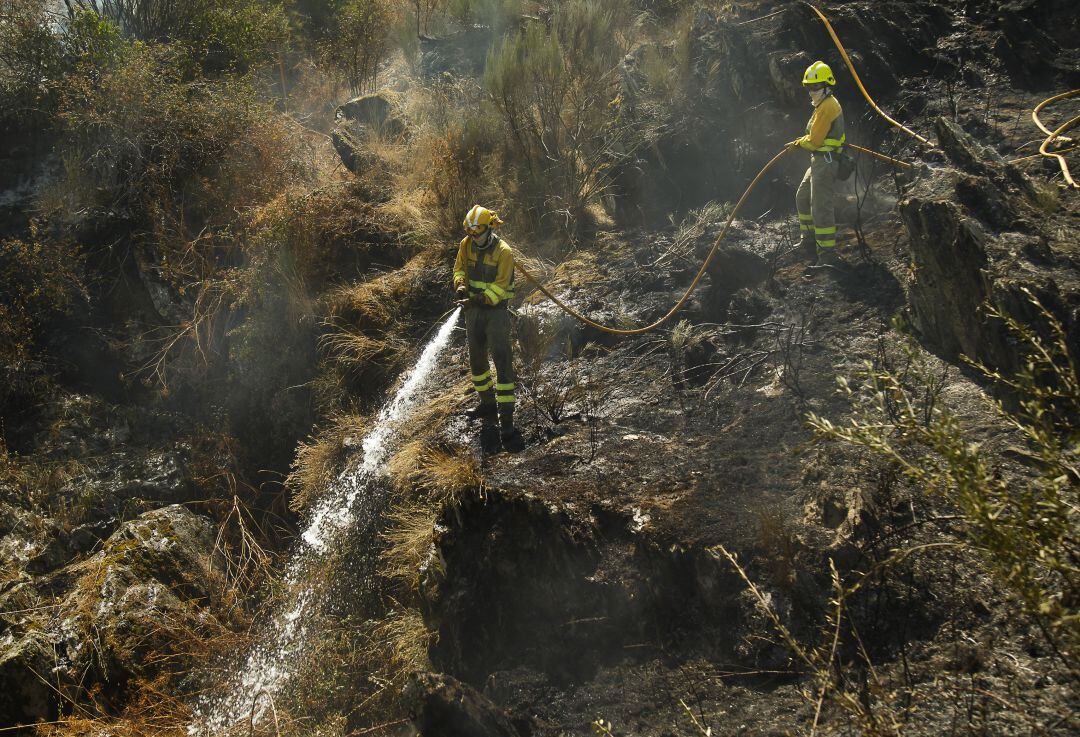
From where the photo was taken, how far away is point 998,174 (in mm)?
6105

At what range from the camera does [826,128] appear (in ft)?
23.9

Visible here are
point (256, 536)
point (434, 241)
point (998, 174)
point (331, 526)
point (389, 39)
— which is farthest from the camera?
point (389, 39)

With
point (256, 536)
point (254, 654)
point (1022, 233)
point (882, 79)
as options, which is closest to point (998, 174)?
point (1022, 233)

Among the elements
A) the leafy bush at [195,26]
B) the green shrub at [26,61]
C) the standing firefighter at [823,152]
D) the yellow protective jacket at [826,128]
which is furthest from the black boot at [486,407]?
the green shrub at [26,61]

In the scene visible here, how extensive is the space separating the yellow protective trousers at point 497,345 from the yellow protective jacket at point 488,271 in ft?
0.54

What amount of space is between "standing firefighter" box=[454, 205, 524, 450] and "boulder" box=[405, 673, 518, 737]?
2.59 m

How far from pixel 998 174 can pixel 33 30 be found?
1320 cm

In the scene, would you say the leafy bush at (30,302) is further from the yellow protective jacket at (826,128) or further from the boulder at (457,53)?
the yellow protective jacket at (826,128)

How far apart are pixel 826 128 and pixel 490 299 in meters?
3.81

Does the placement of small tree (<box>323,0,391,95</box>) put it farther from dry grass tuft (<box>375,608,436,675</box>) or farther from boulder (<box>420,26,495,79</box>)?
dry grass tuft (<box>375,608,436,675</box>)

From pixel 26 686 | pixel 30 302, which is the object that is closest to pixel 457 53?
pixel 30 302

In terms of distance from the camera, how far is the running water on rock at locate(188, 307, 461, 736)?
662cm

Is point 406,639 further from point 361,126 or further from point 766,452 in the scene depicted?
point 361,126

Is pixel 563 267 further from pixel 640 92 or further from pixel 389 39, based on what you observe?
pixel 389 39
